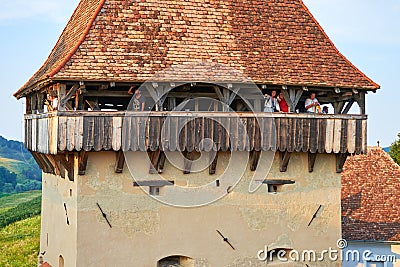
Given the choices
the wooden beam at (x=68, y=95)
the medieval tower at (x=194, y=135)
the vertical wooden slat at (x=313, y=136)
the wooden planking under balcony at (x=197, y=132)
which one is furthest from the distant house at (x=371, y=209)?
the wooden beam at (x=68, y=95)

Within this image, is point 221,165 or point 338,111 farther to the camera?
point 338,111

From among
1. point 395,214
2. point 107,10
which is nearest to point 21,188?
point 395,214

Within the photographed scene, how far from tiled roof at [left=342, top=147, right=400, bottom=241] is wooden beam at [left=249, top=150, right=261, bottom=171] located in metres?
6.89

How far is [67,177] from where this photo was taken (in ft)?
50.7

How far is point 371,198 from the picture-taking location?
2245 centimetres

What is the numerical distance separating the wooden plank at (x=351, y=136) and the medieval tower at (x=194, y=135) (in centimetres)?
2

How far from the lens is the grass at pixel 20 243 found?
23.6 metres

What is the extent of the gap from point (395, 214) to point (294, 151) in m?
7.59

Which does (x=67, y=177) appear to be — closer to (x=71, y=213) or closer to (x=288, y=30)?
(x=71, y=213)

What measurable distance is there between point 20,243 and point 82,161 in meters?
12.7

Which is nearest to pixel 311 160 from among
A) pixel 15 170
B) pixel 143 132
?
pixel 143 132

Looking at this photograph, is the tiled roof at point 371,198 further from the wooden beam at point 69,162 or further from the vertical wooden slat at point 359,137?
the wooden beam at point 69,162

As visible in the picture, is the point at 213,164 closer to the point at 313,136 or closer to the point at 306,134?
the point at 306,134

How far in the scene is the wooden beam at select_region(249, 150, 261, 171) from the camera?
50.5 ft
